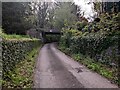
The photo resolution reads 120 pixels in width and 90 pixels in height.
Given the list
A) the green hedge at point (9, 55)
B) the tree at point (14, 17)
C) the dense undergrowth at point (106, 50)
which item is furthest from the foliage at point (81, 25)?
the green hedge at point (9, 55)

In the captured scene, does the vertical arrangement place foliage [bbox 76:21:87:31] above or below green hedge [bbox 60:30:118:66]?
above

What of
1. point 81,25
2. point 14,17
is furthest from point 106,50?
point 14,17

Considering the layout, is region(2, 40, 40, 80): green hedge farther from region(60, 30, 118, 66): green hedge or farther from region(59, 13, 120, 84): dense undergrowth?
region(60, 30, 118, 66): green hedge

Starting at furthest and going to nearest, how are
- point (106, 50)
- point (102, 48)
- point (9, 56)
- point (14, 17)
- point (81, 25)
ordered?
point (14, 17) → point (81, 25) → point (102, 48) → point (106, 50) → point (9, 56)

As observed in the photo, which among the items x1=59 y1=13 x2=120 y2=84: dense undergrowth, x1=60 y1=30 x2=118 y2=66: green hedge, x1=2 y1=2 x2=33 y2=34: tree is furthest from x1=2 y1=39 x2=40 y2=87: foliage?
x1=2 y1=2 x2=33 y2=34: tree

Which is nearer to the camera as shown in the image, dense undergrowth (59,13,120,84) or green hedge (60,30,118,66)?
dense undergrowth (59,13,120,84)

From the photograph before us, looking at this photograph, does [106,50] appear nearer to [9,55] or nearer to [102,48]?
[102,48]

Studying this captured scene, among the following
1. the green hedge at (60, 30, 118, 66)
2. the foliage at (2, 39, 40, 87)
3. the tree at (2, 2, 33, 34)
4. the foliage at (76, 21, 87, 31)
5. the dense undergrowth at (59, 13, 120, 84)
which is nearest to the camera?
the foliage at (2, 39, 40, 87)

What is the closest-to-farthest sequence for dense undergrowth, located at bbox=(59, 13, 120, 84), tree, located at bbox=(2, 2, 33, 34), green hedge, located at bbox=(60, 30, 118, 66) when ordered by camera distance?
dense undergrowth, located at bbox=(59, 13, 120, 84) < green hedge, located at bbox=(60, 30, 118, 66) < tree, located at bbox=(2, 2, 33, 34)

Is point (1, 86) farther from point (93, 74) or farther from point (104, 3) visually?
point (104, 3)

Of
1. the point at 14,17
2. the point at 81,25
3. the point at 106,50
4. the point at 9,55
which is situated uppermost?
the point at 14,17

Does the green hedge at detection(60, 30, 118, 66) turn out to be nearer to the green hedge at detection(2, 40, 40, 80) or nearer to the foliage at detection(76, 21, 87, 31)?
the green hedge at detection(2, 40, 40, 80)

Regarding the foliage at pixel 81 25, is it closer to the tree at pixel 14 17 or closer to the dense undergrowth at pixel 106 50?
the tree at pixel 14 17

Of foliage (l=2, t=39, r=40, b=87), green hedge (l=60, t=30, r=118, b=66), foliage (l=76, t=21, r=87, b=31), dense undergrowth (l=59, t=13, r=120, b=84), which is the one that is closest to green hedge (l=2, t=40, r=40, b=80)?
foliage (l=2, t=39, r=40, b=87)
